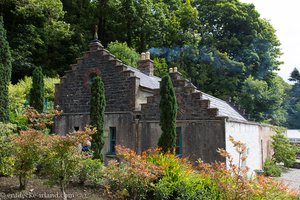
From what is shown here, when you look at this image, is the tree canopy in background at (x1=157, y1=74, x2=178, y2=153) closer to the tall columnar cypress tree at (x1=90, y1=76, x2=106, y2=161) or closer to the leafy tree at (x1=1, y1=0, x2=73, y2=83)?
the tall columnar cypress tree at (x1=90, y1=76, x2=106, y2=161)

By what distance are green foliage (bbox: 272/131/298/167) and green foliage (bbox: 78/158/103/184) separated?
1926cm

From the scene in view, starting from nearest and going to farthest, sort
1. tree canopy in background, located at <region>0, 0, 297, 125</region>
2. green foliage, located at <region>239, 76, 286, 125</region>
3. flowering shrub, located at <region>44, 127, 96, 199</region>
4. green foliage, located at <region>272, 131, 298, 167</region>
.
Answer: flowering shrub, located at <region>44, 127, 96, 199</region>, green foliage, located at <region>272, 131, 298, 167</region>, tree canopy in background, located at <region>0, 0, 297, 125</region>, green foliage, located at <region>239, 76, 286, 125</region>

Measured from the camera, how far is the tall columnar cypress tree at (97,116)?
14508 mm

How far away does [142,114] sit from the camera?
16703mm

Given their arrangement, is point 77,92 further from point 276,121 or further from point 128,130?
point 276,121

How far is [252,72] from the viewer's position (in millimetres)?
38625

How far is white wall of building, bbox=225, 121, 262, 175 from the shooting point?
15150mm

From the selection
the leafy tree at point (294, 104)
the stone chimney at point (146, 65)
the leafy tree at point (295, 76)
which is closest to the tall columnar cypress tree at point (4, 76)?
the stone chimney at point (146, 65)

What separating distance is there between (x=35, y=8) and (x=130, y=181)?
2642cm

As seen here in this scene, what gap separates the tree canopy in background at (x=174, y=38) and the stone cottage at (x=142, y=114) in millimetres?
10817

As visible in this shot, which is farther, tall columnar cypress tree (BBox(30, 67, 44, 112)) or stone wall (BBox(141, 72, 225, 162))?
tall columnar cypress tree (BBox(30, 67, 44, 112))

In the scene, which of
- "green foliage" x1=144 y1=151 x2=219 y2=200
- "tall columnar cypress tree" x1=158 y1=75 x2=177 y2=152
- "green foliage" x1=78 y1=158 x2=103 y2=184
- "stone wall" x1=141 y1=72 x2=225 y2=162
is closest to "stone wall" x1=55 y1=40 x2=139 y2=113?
"stone wall" x1=141 y1=72 x2=225 y2=162

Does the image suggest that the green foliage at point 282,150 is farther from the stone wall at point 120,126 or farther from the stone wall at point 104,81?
the stone wall at point 104,81

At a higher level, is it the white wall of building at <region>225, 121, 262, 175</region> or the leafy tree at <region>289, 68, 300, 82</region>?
the leafy tree at <region>289, 68, 300, 82</region>
